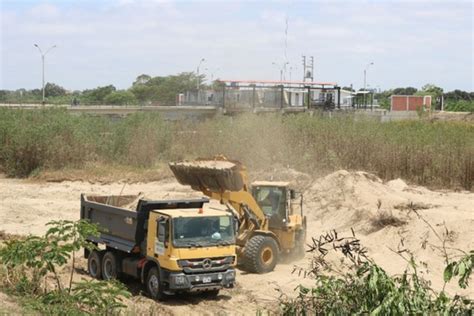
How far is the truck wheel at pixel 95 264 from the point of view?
17734mm

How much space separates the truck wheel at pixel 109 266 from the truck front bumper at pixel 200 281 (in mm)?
2188

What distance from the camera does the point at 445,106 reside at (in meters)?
99.9

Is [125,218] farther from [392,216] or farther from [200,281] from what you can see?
[392,216]

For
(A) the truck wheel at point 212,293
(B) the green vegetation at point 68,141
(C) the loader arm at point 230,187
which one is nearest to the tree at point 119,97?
(B) the green vegetation at point 68,141

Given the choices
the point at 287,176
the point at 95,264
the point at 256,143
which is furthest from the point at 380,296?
the point at 256,143

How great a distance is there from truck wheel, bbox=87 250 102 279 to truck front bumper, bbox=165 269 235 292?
9.82 feet

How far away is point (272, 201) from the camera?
1925cm

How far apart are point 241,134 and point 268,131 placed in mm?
1542

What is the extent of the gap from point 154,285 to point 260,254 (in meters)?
3.24

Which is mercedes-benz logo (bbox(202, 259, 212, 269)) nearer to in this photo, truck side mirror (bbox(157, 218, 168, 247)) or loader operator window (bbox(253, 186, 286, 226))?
truck side mirror (bbox(157, 218, 168, 247))

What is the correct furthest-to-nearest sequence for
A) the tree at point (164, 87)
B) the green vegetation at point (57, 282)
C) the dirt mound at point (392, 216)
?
the tree at point (164, 87), the dirt mound at point (392, 216), the green vegetation at point (57, 282)

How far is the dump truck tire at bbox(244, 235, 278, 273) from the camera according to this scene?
59.1 ft

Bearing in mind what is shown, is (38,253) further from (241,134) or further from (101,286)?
(241,134)

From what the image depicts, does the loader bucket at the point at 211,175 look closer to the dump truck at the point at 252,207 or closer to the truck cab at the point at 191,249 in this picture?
the dump truck at the point at 252,207
